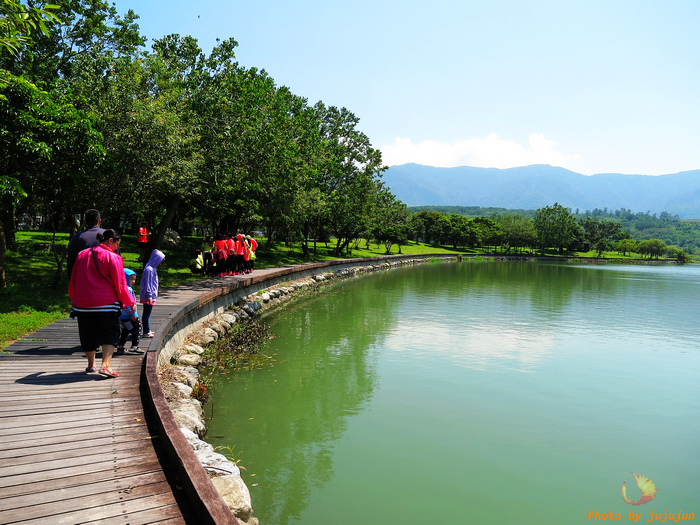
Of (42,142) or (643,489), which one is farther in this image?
(42,142)

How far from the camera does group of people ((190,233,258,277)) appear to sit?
20952mm

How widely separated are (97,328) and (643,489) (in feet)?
27.7

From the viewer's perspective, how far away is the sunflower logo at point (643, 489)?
21.6 feet

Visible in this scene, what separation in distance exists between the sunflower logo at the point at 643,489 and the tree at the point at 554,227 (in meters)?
99.2

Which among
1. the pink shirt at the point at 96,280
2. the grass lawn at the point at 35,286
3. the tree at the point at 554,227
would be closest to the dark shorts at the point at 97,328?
the pink shirt at the point at 96,280

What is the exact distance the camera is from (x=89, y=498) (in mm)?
4180

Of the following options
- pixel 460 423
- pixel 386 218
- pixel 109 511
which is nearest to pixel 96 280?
pixel 109 511

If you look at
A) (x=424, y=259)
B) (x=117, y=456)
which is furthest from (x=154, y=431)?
(x=424, y=259)

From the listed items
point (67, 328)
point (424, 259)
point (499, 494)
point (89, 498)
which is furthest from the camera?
point (424, 259)

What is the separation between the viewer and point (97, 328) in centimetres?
684

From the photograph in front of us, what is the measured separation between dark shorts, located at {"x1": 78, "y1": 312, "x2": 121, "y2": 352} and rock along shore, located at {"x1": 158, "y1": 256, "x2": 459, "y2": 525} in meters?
1.60

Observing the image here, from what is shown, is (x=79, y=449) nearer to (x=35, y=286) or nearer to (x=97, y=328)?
(x=97, y=328)

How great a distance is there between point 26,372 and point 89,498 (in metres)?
4.13

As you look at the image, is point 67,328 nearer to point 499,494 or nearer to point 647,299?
point 499,494
